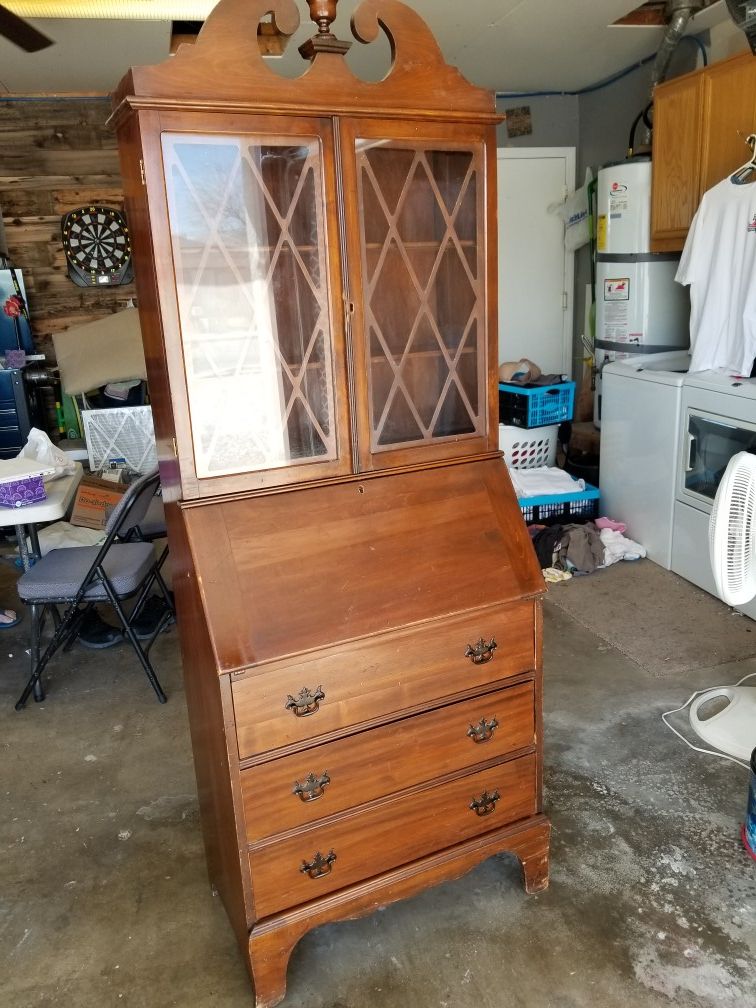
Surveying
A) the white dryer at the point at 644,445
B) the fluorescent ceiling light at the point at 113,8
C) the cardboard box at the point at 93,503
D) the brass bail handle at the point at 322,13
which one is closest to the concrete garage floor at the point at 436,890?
the white dryer at the point at 644,445

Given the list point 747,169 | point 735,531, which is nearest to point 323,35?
point 735,531

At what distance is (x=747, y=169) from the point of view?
3.55 metres

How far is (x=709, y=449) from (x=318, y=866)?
280 cm

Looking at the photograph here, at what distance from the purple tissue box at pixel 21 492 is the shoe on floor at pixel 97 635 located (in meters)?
0.77

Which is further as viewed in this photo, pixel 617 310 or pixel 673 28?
pixel 617 310

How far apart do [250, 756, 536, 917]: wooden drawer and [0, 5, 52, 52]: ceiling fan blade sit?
278 centimetres

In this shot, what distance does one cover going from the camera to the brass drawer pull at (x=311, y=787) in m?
1.71

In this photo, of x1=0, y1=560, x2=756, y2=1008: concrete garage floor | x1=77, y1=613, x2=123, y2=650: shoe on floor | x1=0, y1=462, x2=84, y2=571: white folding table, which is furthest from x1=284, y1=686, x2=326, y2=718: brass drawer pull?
x1=77, y1=613, x2=123, y2=650: shoe on floor

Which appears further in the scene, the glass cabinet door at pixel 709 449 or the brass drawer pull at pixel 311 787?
the glass cabinet door at pixel 709 449

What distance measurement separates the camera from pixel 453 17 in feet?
12.8

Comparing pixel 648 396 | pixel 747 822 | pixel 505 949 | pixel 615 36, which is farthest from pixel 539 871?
Result: pixel 615 36

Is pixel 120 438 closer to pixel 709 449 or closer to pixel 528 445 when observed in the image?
pixel 528 445

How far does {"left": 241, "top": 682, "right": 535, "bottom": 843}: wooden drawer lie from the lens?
1.68 m

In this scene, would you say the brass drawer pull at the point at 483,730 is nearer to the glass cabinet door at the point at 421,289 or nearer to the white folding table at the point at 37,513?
the glass cabinet door at the point at 421,289
